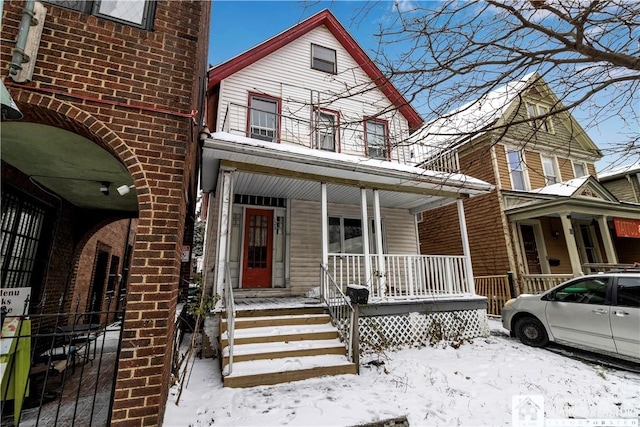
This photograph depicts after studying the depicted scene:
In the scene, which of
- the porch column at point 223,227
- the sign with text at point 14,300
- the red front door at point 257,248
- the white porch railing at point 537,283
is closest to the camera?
the sign with text at point 14,300

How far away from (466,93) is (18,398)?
225 inches

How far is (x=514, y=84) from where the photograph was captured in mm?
3127

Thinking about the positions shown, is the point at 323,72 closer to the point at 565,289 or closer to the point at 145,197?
the point at 145,197

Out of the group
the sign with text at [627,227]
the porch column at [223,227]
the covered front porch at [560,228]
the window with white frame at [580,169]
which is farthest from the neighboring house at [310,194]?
the window with white frame at [580,169]

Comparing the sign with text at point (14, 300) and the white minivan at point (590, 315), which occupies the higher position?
the sign with text at point (14, 300)

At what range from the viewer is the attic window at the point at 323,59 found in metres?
9.63

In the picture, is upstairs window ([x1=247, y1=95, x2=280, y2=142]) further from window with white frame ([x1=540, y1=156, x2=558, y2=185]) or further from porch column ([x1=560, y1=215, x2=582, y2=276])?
window with white frame ([x1=540, y1=156, x2=558, y2=185])

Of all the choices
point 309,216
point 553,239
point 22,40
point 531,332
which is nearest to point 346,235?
point 309,216

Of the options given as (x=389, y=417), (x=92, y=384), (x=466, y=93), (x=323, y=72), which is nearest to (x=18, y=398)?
(x=92, y=384)

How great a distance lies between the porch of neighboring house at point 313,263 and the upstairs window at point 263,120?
1.70 m

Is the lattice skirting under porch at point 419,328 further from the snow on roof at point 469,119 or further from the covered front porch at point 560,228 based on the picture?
the snow on roof at point 469,119

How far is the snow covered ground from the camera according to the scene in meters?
3.35

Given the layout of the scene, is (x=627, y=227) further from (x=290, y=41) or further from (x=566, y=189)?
(x=290, y=41)

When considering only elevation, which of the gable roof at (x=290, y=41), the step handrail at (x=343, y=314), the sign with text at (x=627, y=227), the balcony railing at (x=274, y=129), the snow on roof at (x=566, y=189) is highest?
the gable roof at (x=290, y=41)
